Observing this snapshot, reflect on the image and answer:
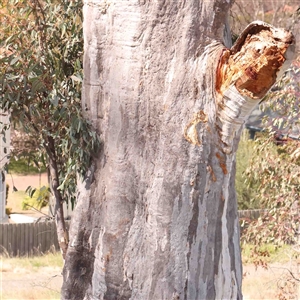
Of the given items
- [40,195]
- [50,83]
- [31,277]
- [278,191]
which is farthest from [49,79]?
[31,277]

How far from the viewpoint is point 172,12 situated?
371 centimetres

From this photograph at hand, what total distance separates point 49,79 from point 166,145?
61.5 inches

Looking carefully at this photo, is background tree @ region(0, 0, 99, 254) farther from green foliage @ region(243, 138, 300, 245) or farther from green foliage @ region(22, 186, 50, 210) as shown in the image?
green foliage @ region(243, 138, 300, 245)

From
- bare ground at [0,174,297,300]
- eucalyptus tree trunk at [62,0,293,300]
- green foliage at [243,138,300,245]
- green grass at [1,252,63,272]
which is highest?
eucalyptus tree trunk at [62,0,293,300]

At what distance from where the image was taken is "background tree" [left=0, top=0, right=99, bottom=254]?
4227mm

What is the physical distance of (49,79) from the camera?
4.93m

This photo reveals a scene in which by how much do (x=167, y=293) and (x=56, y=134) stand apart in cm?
133

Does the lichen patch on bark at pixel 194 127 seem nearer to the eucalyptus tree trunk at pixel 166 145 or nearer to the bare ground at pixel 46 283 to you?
the eucalyptus tree trunk at pixel 166 145

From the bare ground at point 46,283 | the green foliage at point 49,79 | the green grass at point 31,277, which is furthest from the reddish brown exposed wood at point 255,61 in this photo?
the green grass at point 31,277

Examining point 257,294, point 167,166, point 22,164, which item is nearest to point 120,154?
point 167,166

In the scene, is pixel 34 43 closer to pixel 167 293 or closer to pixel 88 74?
pixel 88 74

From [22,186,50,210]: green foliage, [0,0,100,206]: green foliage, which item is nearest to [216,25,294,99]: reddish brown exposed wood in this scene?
[0,0,100,206]: green foliage

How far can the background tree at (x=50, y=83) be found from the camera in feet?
13.9

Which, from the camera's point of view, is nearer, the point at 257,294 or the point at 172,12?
the point at 172,12
